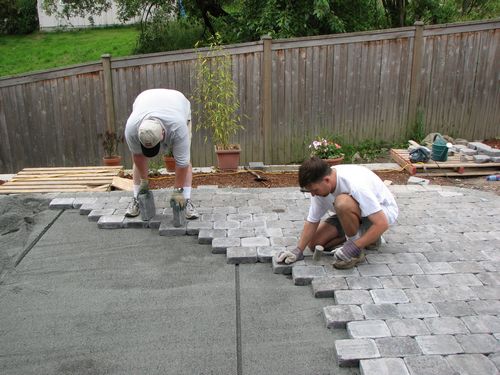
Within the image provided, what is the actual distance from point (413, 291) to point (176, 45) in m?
9.51

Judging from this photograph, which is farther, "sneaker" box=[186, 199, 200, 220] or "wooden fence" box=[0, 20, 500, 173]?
"wooden fence" box=[0, 20, 500, 173]

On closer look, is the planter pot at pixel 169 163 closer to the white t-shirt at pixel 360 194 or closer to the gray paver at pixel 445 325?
the white t-shirt at pixel 360 194

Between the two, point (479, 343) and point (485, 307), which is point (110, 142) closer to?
point (485, 307)

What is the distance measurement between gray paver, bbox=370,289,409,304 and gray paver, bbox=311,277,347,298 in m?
0.22

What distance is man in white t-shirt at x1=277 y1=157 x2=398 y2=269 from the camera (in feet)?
10.3

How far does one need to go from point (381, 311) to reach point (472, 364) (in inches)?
23.7

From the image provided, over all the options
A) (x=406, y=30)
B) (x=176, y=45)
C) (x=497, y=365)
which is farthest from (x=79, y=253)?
(x=176, y=45)

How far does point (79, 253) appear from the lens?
12.9 ft

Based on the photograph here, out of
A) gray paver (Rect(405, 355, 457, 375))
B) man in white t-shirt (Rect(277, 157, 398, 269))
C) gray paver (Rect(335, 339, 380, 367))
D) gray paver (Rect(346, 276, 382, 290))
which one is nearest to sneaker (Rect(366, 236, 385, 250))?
man in white t-shirt (Rect(277, 157, 398, 269))

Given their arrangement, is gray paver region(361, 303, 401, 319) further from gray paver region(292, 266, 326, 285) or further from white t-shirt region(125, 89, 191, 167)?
white t-shirt region(125, 89, 191, 167)

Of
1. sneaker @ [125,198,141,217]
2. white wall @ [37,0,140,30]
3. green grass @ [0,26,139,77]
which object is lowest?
sneaker @ [125,198,141,217]

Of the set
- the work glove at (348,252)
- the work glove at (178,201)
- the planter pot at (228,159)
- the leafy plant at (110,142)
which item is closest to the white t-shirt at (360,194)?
the work glove at (348,252)

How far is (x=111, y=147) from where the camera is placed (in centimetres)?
655

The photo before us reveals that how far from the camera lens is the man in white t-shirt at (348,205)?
10.3 ft
